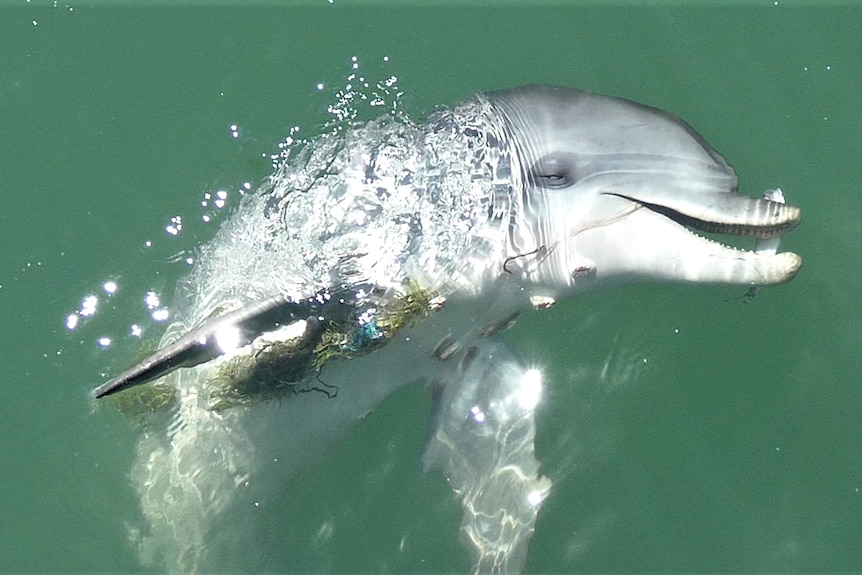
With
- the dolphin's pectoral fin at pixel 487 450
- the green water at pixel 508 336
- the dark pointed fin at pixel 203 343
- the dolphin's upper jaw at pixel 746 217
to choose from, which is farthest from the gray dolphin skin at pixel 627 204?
the green water at pixel 508 336

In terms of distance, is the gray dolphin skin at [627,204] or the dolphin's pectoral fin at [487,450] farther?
the dolphin's pectoral fin at [487,450]

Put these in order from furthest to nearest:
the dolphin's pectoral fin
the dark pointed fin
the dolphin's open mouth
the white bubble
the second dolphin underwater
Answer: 1. the white bubble
2. the dolphin's pectoral fin
3. the second dolphin underwater
4. the dolphin's open mouth
5. the dark pointed fin

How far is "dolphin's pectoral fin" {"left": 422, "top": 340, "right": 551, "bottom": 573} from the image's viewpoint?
9.43 metres

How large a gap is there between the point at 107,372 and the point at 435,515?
10.7ft

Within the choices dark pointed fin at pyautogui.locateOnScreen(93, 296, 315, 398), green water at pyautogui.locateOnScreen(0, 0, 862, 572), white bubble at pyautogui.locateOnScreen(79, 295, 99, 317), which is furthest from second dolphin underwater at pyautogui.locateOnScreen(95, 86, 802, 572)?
white bubble at pyautogui.locateOnScreen(79, 295, 99, 317)

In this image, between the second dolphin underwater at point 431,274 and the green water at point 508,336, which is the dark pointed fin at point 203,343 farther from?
the green water at point 508,336

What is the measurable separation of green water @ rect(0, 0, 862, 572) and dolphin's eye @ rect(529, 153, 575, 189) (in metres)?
1.87

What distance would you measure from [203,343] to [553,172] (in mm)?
3269

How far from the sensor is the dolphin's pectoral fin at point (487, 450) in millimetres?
9430

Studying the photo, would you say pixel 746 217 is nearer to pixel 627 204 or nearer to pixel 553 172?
pixel 627 204

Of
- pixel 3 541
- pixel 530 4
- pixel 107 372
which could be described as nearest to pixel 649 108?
pixel 530 4

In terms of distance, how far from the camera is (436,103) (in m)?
10.5

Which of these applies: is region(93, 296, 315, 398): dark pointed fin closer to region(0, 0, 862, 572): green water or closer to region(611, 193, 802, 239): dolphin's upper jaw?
region(0, 0, 862, 572): green water

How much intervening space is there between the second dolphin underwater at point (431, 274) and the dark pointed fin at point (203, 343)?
212 mm
